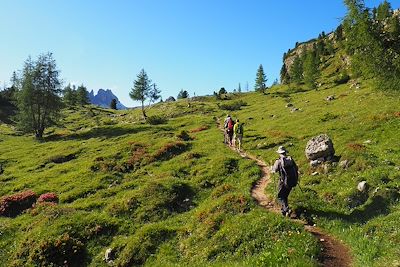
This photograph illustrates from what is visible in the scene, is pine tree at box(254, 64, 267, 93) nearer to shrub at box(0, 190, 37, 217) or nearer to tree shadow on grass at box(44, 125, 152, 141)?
tree shadow on grass at box(44, 125, 152, 141)

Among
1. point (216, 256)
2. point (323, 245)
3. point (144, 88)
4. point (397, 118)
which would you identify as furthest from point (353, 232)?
point (144, 88)

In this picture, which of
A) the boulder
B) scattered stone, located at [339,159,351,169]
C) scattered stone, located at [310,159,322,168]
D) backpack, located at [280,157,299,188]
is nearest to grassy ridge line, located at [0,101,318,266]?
backpack, located at [280,157,299,188]

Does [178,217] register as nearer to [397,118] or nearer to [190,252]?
[190,252]

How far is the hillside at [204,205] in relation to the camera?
17.2m

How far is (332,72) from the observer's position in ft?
441

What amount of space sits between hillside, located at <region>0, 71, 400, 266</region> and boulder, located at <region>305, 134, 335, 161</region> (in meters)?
0.94

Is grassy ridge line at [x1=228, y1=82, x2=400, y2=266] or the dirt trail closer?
the dirt trail

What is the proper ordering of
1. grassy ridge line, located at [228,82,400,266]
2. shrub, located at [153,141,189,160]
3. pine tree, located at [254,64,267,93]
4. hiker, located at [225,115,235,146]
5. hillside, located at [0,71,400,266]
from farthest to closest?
pine tree, located at [254,64,267,93] < hiker, located at [225,115,235,146] < shrub, located at [153,141,189,160] < hillside, located at [0,71,400,266] < grassy ridge line, located at [228,82,400,266]

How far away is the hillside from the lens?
1716 centimetres

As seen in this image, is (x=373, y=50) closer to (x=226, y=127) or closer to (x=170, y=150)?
(x=226, y=127)

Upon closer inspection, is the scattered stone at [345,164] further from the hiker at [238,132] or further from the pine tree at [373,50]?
the hiker at [238,132]

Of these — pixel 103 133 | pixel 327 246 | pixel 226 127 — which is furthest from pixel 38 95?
pixel 327 246

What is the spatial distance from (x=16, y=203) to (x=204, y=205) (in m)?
15.4

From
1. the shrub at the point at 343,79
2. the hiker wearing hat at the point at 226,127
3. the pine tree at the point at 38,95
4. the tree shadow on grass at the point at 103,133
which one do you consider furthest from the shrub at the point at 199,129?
the shrub at the point at 343,79
